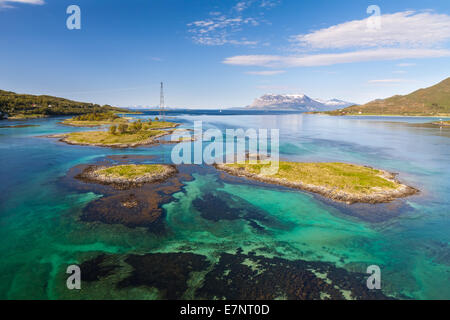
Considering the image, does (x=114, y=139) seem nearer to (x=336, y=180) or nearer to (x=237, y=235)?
(x=237, y=235)

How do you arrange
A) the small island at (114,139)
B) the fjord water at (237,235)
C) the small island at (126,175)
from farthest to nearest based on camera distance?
the small island at (114,139)
the small island at (126,175)
the fjord water at (237,235)

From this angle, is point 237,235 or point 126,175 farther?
point 126,175

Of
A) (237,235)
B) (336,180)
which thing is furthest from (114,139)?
(336,180)

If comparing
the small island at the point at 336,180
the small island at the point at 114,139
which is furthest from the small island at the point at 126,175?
the small island at the point at 114,139

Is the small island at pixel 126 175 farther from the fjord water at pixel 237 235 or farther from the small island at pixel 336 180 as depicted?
the small island at pixel 336 180
